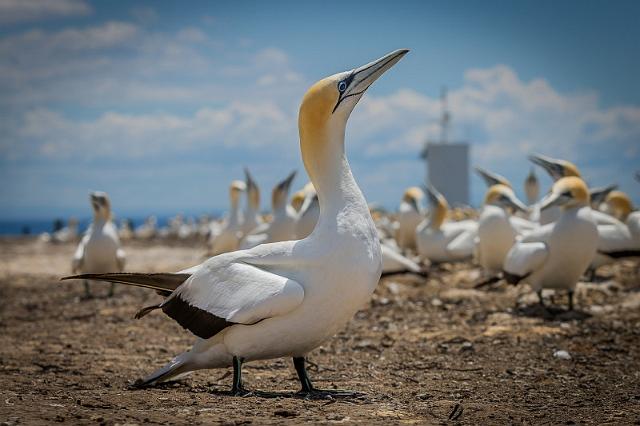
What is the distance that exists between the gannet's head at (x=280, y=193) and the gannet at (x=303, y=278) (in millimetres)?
9129

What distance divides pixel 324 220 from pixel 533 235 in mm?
5499

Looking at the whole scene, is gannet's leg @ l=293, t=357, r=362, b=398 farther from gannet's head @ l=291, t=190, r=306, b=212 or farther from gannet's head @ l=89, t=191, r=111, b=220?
gannet's head @ l=291, t=190, r=306, b=212

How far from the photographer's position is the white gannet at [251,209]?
17422 millimetres

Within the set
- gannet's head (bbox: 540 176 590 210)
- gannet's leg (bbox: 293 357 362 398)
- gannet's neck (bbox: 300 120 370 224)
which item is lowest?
gannet's leg (bbox: 293 357 362 398)

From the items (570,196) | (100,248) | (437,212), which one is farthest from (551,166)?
(100,248)

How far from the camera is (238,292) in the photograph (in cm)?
454

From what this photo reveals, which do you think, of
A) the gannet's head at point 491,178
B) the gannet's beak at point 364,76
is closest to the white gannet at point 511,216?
the gannet's head at point 491,178

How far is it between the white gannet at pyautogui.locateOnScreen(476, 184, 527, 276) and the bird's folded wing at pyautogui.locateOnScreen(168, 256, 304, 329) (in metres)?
7.99

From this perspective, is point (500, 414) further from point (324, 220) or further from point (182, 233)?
point (182, 233)

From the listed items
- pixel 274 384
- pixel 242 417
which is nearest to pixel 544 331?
pixel 274 384

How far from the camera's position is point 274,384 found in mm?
5602

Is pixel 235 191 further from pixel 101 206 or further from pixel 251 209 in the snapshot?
pixel 101 206

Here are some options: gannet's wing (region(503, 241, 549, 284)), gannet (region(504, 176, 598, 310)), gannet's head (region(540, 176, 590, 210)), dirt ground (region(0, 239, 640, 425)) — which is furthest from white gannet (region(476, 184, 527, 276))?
gannet's head (region(540, 176, 590, 210))

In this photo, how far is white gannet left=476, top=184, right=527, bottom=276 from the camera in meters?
12.1
